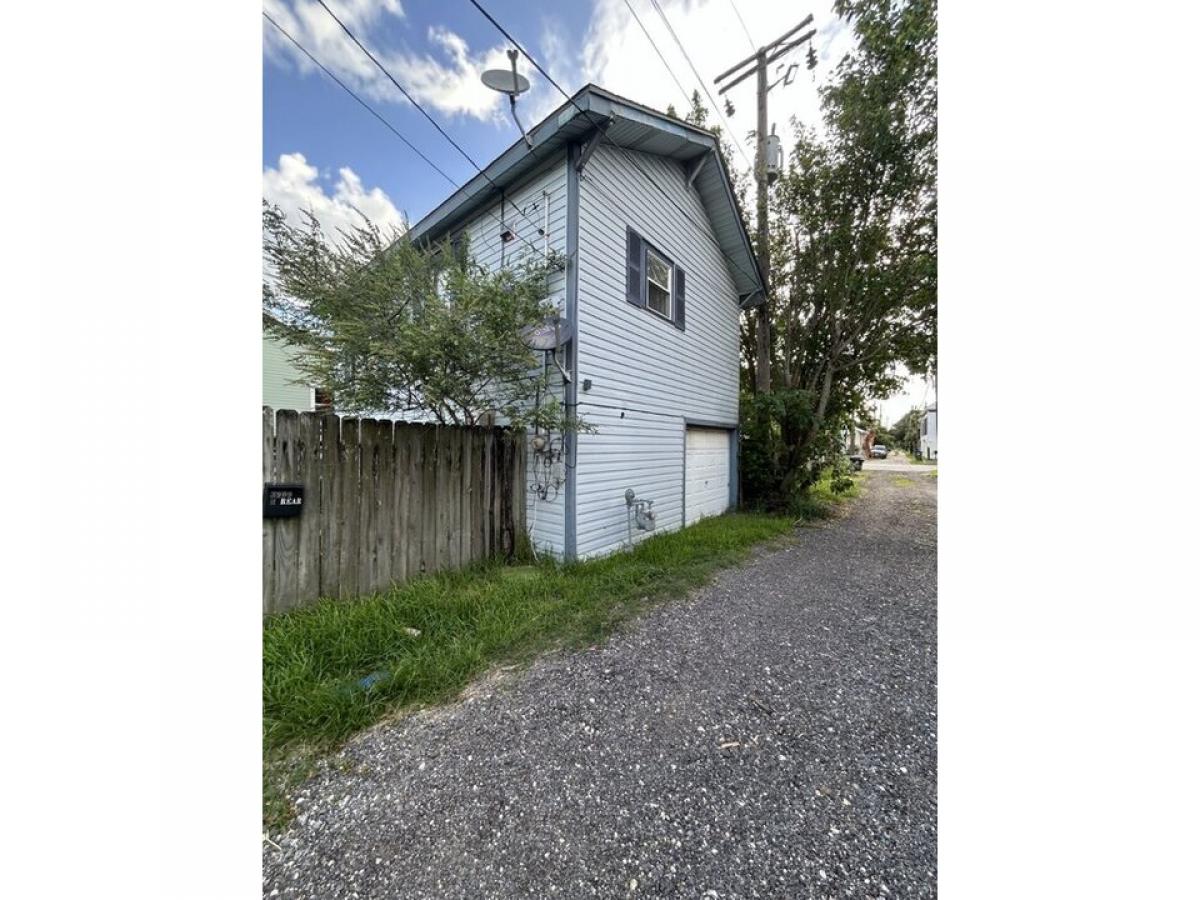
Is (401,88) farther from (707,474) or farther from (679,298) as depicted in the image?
(707,474)

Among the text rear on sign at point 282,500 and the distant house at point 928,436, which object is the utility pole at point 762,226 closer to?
the text rear on sign at point 282,500

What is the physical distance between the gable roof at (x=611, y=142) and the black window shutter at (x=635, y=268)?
1096 mm

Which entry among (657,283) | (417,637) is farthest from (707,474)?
(417,637)

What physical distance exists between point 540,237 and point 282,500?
375 centimetres

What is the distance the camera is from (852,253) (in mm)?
7637

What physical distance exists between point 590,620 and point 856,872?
6.71 ft

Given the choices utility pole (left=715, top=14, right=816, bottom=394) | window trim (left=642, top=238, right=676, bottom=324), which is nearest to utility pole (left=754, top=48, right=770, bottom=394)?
utility pole (left=715, top=14, right=816, bottom=394)

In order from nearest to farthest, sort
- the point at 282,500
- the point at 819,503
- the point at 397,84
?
the point at 282,500, the point at 397,84, the point at 819,503

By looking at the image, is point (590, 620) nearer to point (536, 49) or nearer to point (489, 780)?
point (489, 780)

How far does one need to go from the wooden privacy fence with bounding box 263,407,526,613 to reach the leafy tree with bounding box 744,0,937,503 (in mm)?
5720

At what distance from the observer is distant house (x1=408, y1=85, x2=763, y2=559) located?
452cm

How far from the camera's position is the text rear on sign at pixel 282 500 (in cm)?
294
